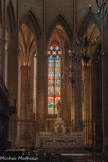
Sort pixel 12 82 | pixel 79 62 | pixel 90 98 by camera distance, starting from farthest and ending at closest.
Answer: pixel 90 98 < pixel 79 62 < pixel 12 82

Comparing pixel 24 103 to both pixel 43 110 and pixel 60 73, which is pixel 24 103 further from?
pixel 43 110

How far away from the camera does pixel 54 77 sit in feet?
126

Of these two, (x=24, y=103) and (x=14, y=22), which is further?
(x=24, y=103)

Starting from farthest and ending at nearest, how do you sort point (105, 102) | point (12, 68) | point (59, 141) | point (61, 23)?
point (61, 23) < point (12, 68) < point (105, 102) < point (59, 141)

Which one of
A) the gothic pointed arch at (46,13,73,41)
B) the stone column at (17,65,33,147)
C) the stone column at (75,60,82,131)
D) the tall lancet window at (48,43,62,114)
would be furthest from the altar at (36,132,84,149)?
the gothic pointed arch at (46,13,73,41)

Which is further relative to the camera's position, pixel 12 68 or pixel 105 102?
pixel 12 68

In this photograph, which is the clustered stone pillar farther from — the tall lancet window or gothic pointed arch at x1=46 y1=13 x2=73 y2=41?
gothic pointed arch at x1=46 y1=13 x2=73 y2=41

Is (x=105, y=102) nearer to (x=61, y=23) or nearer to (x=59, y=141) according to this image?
(x=59, y=141)

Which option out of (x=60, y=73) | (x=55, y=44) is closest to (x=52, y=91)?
(x=60, y=73)

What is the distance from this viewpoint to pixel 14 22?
101ft

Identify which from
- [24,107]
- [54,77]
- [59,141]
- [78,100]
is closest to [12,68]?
[78,100]

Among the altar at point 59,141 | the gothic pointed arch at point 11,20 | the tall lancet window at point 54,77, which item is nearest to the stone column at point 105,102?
the altar at point 59,141

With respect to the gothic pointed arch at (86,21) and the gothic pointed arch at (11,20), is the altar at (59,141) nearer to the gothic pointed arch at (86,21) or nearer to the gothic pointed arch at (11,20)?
the gothic pointed arch at (11,20)

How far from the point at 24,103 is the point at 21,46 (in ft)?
18.8
